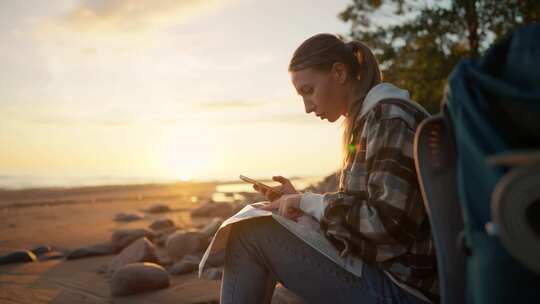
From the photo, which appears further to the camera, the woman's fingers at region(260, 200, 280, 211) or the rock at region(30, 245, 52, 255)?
the rock at region(30, 245, 52, 255)

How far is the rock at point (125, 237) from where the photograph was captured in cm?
643

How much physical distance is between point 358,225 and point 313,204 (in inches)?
10.3

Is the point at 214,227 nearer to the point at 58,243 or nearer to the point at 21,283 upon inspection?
the point at 21,283

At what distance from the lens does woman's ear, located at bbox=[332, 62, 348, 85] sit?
2285 millimetres

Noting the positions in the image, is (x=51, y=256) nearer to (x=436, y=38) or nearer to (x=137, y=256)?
(x=137, y=256)

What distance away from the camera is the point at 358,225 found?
1.74 meters

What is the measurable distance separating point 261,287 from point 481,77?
57.6 inches

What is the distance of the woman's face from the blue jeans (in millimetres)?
747

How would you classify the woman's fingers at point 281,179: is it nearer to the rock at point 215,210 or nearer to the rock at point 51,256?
the rock at point 51,256

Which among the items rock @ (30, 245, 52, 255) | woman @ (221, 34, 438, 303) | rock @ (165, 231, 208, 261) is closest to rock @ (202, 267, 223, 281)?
rock @ (165, 231, 208, 261)

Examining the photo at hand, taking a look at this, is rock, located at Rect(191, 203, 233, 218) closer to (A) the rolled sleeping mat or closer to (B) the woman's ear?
(B) the woman's ear

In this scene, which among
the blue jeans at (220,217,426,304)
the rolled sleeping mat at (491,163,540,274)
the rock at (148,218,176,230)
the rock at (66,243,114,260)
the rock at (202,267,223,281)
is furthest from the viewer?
the rock at (148,218,176,230)

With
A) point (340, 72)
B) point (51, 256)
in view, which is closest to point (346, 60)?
point (340, 72)

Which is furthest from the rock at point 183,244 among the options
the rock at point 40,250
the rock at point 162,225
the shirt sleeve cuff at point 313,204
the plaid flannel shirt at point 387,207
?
the plaid flannel shirt at point 387,207
